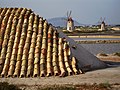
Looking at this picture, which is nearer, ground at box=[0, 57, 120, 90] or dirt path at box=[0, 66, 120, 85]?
ground at box=[0, 57, 120, 90]

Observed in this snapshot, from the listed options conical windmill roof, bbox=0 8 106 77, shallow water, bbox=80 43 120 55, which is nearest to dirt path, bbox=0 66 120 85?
conical windmill roof, bbox=0 8 106 77

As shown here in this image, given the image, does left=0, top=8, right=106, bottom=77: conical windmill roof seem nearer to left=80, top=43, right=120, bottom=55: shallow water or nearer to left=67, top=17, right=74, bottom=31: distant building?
left=80, top=43, right=120, bottom=55: shallow water

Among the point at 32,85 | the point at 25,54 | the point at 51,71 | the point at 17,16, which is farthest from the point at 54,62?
the point at 17,16

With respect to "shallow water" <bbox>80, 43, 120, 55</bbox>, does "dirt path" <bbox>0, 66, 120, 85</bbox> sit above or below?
above

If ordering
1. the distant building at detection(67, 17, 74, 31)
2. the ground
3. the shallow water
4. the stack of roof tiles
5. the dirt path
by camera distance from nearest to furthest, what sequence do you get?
the ground → the dirt path → the stack of roof tiles → the shallow water → the distant building at detection(67, 17, 74, 31)

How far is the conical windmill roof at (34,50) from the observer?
10719 mm

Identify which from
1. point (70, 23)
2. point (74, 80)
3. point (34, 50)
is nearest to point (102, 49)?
point (34, 50)

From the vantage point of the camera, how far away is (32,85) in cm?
923

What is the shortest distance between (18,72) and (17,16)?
2770mm

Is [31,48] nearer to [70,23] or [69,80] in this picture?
[69,80]

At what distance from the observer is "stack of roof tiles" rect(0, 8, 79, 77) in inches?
421

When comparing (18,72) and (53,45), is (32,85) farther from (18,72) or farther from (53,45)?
(53,45)

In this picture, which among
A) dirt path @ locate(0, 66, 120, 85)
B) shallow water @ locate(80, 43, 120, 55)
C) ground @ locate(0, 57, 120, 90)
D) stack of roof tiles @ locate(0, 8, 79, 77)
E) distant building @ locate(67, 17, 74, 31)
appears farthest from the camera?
distant building @ locate(67, 17, 74, 31)

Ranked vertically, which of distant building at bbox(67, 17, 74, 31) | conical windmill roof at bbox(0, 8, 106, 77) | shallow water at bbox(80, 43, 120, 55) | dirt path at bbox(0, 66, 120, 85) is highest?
distant building at bbox(67, 17, 74, 31)
